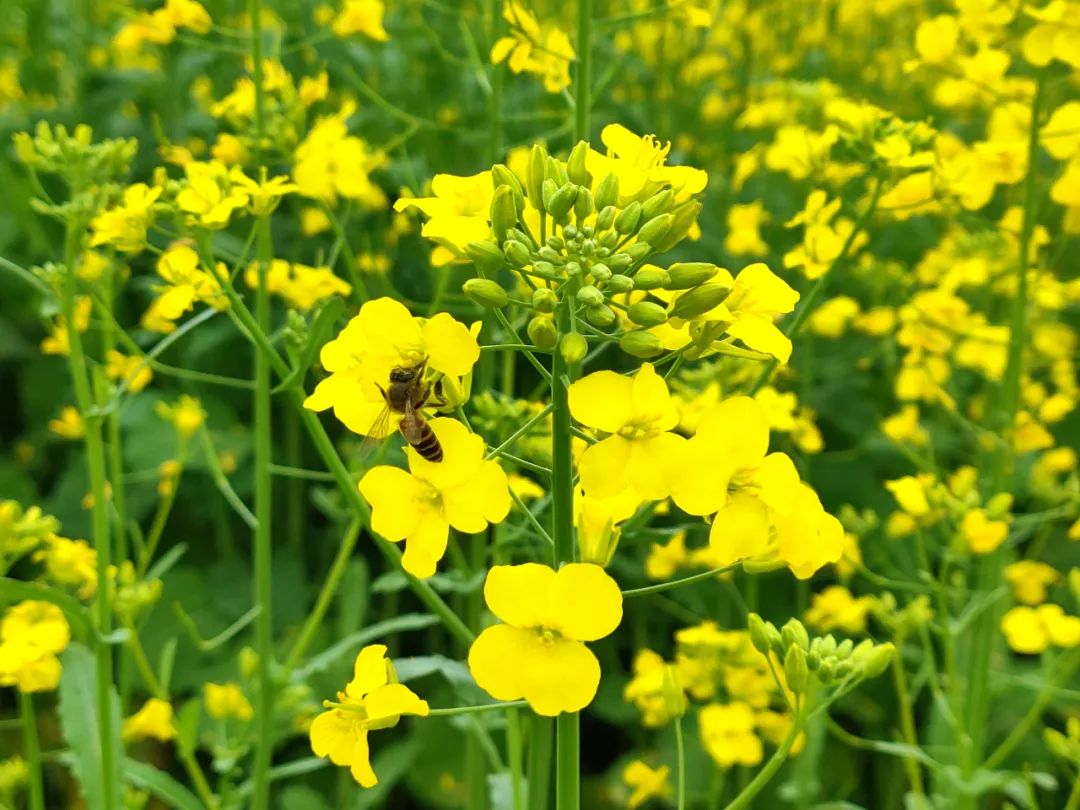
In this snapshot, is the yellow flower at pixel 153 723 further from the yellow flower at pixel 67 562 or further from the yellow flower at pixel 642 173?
the yellow flower at pixel 642 173

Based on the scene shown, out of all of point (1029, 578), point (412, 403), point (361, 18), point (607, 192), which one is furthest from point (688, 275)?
point (1029, 578)

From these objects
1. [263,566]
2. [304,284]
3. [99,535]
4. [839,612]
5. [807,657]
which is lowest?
[839,612]

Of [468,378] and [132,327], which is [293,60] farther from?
[468,378]

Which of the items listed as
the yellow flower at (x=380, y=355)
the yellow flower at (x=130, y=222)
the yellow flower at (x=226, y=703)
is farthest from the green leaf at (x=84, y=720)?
the yellow flower at (x=380, y=355)

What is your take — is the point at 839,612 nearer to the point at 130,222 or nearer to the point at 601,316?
the point at 601,316

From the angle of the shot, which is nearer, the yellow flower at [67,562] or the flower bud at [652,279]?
the flower bud at [652,279]

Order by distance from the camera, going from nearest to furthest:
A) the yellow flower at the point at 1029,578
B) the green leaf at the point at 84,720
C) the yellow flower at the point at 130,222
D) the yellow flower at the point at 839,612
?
1. the yellow flower at the point at 130,222
2. the green leaf at the point at 84,720
3. the yellow flower at the point at 839,612
4. the yellow flower at the point at 1029,578

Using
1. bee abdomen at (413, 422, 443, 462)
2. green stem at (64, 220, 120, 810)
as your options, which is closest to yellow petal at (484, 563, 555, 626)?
bee abdomen at (413, 422, 443, 462)

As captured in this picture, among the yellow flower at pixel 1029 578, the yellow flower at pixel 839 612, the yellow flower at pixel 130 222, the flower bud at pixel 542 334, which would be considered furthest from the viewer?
the yellow flower at pixel 1029 578
